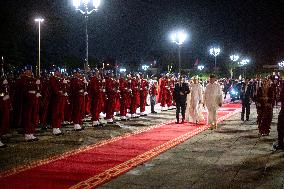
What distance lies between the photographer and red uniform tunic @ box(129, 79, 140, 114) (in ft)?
67.0

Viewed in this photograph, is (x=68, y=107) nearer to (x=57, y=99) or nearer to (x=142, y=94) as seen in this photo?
(x=57, y=99)

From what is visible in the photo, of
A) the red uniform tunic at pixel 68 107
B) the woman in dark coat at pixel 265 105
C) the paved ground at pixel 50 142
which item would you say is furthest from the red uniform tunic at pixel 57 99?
the woman in dark coat at pixel 265 105

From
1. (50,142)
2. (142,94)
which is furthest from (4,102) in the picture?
(142,94)

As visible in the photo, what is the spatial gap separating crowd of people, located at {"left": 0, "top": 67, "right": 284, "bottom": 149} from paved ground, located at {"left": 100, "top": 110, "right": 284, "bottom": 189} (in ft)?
4.24

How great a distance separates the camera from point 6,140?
13.0m

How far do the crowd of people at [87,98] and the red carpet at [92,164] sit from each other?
8.47 feet

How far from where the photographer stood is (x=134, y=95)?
20.5 m

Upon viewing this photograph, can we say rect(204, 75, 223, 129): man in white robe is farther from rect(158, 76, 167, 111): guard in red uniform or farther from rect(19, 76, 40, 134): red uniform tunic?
rect(158, 76, 167, 111): guard in red uniform

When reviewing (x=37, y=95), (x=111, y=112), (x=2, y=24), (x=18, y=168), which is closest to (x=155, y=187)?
(x=18, y=168)

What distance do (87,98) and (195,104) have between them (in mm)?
4682

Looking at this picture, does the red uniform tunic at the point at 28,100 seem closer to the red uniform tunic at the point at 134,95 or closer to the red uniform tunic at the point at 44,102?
the red uniform tunic at the point at 44,102

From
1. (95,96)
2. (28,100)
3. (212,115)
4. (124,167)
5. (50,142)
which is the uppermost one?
(95,96)

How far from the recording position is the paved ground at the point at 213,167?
294 inches

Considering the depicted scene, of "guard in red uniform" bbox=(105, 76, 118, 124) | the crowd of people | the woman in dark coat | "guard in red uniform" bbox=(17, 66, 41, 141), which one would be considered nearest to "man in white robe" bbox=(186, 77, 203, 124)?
the crowd of people
